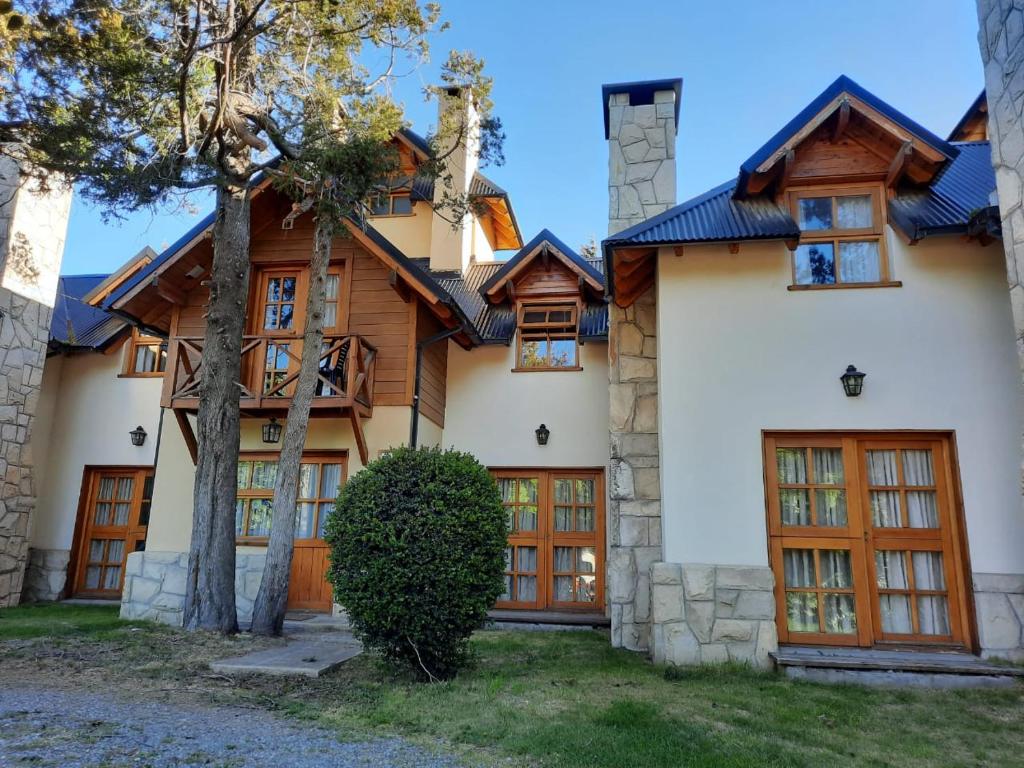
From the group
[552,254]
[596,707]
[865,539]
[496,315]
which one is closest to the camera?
[596,707]

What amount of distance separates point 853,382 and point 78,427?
12246 millimetres

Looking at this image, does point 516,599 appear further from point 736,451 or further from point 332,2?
point 332,2

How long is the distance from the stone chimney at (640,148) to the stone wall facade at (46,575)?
418 inches

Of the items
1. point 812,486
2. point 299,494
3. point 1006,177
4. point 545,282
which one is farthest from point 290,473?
point 1006,177

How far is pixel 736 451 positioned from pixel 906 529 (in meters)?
1.78

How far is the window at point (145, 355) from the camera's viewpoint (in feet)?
38.8

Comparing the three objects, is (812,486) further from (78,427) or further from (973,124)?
(78,427)

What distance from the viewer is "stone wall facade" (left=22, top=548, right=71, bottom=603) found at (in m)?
11.0

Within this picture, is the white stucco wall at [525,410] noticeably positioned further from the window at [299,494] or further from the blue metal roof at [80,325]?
the blue metal roof at [80,325]

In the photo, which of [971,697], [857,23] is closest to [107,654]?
[971,697]

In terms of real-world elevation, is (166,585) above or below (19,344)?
below

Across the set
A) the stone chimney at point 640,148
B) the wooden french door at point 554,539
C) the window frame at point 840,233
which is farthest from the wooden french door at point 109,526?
the window frame at point 840,233

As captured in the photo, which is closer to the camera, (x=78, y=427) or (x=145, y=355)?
(x=78, y=427)

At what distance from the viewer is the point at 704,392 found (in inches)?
267
